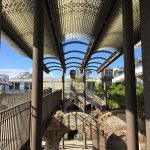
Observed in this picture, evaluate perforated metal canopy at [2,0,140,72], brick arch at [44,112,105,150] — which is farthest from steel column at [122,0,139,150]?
brick arch at [44,112,105,150]

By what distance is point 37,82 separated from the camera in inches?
363

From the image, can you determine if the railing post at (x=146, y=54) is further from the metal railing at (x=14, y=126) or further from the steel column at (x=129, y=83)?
the metal railing at (x=14, y=126)

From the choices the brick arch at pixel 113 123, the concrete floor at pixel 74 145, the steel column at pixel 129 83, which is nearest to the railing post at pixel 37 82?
the steel column at pixel 129 83

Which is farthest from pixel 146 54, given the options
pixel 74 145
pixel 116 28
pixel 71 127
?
pixel 74 145

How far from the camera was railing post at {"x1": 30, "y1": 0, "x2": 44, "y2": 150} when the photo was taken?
8844 millimetres

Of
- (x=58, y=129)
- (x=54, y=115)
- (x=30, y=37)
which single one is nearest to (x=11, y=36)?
(x=30, y=37)

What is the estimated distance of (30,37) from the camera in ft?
61.6

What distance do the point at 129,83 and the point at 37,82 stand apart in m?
3.07

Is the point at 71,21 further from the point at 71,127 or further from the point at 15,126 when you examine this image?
the point at 15,126

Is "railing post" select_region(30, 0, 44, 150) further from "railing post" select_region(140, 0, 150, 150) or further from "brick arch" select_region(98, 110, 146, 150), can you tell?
"brick arch" select_region(98, 110, 146, 150)

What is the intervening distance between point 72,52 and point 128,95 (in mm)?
13463

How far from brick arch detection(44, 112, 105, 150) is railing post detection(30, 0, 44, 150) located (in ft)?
37.1

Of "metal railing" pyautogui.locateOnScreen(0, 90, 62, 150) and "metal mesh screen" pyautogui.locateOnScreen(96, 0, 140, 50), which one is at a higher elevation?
"metal mesh screen" pyautogui.locateOnScreen(96, 0, 140, 50)

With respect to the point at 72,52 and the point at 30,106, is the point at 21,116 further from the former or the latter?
the point at 72,52
